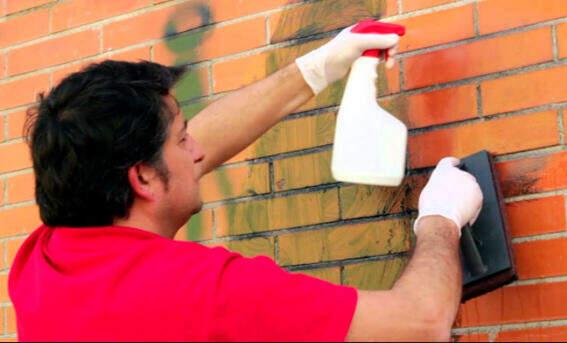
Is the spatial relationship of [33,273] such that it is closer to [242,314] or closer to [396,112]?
[242,314]

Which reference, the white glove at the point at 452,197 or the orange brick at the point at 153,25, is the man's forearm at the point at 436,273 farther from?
the orange brick at the point at 153,25

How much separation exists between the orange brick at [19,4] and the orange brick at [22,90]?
0.26 m

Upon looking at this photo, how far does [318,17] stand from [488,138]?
2.11 feet

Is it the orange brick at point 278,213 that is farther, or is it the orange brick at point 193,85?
the orange brick at point 193,85

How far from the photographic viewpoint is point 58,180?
7.24 ft

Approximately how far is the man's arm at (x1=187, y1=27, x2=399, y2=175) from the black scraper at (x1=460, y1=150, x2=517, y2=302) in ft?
1.22

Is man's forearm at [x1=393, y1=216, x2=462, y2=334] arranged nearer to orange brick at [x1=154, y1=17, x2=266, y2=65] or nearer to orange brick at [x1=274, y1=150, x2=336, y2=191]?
orange brick at [x1=274, y1=150, x2=336, y2=191]

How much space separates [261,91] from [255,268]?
2.27 feet

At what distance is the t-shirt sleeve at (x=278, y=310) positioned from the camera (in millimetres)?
1969

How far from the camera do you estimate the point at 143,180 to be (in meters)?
2.26

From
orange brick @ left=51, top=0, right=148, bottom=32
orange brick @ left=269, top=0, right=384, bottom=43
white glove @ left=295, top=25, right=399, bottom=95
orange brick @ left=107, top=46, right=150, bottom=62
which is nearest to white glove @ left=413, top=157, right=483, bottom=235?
white glove @ left=295, top=25, right=399, bottom=95

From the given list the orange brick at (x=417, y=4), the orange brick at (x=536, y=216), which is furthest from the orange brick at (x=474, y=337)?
the orange brick at (x=417, y=4)

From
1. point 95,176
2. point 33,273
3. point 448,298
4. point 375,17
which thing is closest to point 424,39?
point 375,17

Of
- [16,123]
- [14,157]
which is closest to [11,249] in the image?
[14,157]
